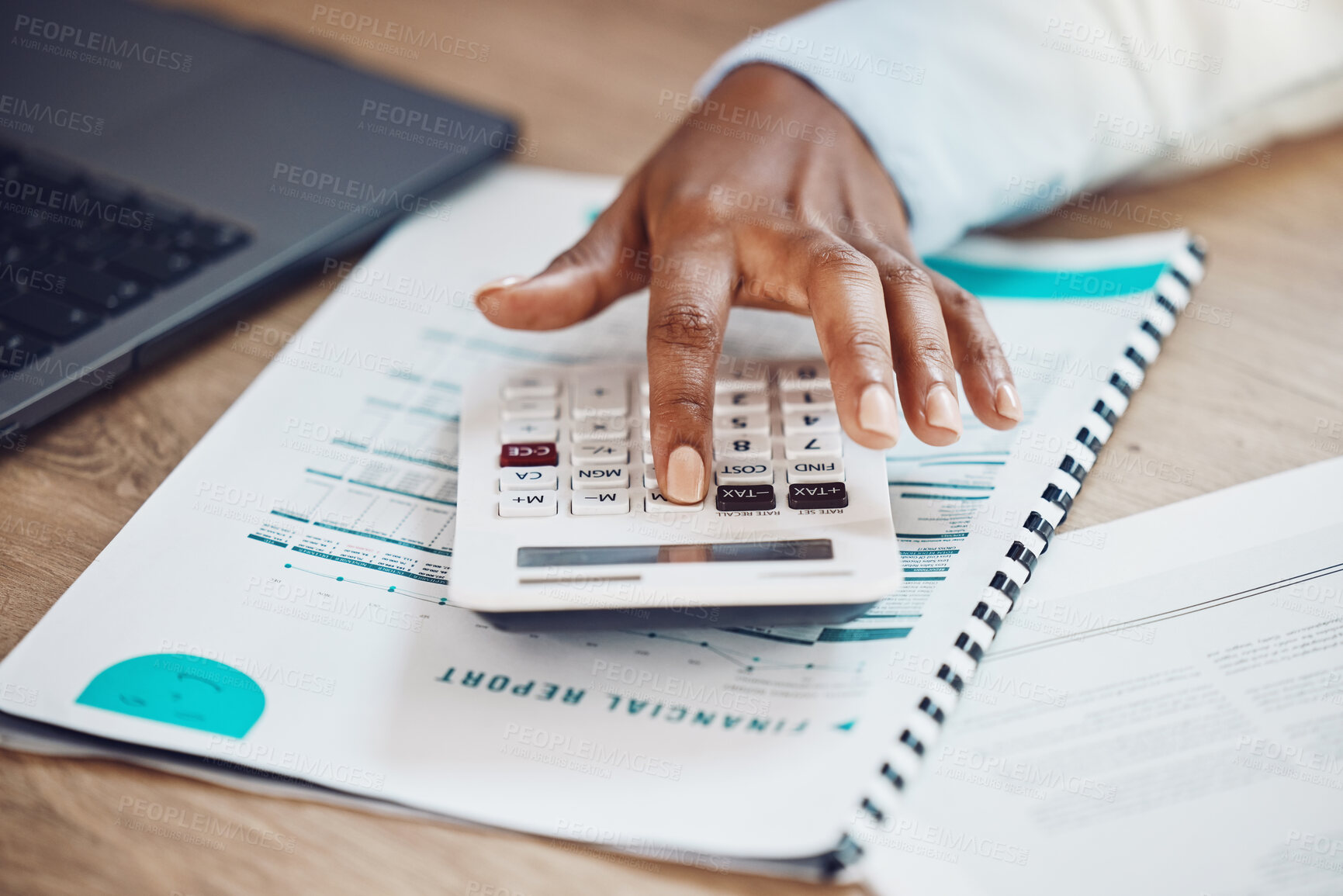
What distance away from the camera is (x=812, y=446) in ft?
1.30

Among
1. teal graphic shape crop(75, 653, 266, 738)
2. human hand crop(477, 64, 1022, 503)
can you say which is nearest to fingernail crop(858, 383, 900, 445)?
human hand crop(477, 64, 1022, 503)

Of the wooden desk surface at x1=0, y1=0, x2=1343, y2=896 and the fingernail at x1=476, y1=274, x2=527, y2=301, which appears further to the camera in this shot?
the fingernail at x1=476, y1=274, x2=527, y2=301

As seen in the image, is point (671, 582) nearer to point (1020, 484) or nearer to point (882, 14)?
point (1020, 484)

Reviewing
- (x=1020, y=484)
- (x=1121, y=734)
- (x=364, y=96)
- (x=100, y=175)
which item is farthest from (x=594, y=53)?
(x=1121, y=734)

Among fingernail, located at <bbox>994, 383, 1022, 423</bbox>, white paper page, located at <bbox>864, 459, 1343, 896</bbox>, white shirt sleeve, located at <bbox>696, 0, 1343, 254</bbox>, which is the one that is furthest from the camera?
white shirt sleeve, located at <bbox>696, 0, 1343, 254</bbox>

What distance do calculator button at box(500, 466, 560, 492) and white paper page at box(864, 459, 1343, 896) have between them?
0.17 metres

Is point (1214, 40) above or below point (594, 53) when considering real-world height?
below

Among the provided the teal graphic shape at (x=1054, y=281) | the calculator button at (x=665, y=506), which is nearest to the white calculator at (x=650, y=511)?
the calculator button at (x=665, y=506)

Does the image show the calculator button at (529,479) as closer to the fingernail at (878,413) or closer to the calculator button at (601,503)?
the calculator button at (601,503)

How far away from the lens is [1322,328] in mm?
485

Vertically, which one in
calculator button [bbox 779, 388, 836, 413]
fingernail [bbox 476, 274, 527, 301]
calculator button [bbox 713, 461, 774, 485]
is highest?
fingernail [bbox 476, 274, 527, 301]

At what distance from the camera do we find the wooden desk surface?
11.9 inches

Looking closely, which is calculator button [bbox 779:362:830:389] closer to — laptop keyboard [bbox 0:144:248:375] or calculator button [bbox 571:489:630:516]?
calculator button [bbox 571:489:630:516]

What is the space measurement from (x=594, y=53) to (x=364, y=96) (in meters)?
0.17
